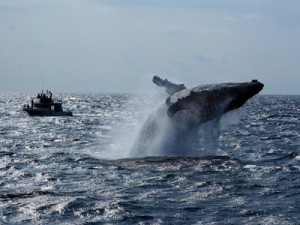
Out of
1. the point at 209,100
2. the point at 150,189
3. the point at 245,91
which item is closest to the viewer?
the point at 150,189

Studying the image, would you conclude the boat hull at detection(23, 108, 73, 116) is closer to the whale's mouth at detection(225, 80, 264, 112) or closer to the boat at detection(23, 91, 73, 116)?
the boat at detection(23, 91, 73, 116)

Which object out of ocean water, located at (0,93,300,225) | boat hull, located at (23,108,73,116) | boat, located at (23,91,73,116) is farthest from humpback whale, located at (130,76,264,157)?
boat, located at (23,91,73,116)

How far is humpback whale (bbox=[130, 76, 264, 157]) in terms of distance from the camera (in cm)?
2223

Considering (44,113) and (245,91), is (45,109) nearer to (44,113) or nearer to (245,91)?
(44,113)

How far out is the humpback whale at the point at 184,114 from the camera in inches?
875

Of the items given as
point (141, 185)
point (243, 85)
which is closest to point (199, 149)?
point (243, 85)

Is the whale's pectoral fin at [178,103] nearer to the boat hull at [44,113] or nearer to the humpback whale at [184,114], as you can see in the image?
the humpback whale at [184,114]

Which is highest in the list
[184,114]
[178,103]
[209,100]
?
[209,100]

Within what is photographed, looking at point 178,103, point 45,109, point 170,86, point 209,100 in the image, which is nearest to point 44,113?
point 45,109

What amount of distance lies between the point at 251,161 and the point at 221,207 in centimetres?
1045

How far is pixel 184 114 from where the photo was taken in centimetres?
2275

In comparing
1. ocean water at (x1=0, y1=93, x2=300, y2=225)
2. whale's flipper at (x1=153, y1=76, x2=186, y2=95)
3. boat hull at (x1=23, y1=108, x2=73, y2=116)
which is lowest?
boat hull at (x1=23, y1=108, x2=73, y2=116)

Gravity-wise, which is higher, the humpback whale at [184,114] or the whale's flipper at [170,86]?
the whale's flipper at [170,86]

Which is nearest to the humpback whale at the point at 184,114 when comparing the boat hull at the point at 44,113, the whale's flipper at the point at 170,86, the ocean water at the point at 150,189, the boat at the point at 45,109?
the whale's flipper at the point at 170,86
